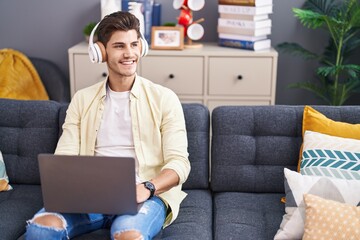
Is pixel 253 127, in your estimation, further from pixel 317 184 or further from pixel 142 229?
pixel 142 229

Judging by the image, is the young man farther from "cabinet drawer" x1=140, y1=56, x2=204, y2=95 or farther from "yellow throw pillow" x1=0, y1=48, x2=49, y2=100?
"yellow throw pillow" x1=0, y1=48, x2=49, y2=100

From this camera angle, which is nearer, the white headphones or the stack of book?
the white headphones

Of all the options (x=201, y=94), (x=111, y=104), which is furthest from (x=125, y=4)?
(x=111, y=104)

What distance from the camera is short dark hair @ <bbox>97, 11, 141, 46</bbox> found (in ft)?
7.32

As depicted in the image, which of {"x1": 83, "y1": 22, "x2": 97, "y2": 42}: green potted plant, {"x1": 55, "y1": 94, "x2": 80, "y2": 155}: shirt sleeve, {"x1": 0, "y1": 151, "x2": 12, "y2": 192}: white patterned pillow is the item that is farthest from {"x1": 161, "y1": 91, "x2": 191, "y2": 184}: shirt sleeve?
{"x1": 83, "y1": 22, "x2": 97, "y2": 42}: green potted plant

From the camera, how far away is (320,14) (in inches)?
134

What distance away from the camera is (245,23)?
3.53m

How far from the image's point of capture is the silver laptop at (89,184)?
6.11 ft

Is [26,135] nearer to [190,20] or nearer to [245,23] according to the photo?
[190,20]

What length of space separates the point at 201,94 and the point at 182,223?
4.93 feet

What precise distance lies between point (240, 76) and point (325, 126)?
49.2 inches

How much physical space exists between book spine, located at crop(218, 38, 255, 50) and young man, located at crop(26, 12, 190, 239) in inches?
53.3

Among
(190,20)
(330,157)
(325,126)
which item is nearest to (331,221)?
(330,157)

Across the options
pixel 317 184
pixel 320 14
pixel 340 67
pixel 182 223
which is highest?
pixel 320 14
